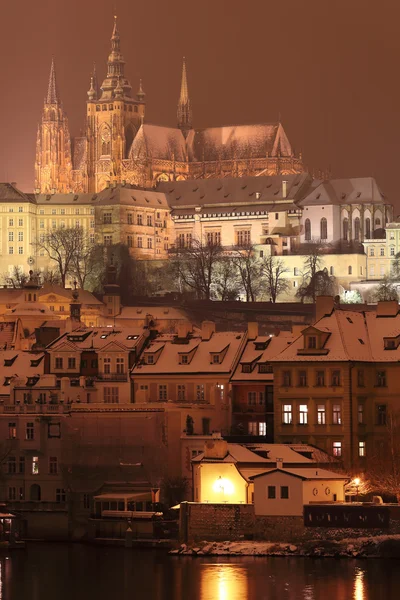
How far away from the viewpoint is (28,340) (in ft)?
319

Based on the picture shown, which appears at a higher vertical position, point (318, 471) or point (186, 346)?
point (186, 346)

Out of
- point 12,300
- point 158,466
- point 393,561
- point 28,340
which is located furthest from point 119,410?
point 12,300

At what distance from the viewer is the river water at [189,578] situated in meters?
61.6

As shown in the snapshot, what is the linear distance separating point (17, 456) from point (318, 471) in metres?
10.5

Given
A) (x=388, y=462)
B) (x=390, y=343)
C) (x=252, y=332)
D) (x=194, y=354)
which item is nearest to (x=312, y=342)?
(x=390, y=343)

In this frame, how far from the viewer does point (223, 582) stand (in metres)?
63.0

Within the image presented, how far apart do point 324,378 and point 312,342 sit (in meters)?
1.44

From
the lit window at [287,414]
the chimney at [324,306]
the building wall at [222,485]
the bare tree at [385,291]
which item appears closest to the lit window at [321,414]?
the lit window at [287,414]

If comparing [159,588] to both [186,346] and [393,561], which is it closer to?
[393,561]

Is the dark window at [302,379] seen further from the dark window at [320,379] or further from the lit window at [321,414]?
the lit window at [321,414]

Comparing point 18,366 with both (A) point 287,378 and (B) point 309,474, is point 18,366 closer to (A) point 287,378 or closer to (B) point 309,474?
(A) point 287,378

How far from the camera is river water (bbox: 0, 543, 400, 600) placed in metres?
61.6

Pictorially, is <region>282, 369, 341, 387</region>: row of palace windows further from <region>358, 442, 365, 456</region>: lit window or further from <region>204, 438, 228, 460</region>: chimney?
<region>204, 438, 228, 460</region>: chimney

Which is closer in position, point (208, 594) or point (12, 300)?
point (208, 594)
